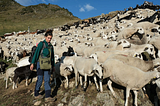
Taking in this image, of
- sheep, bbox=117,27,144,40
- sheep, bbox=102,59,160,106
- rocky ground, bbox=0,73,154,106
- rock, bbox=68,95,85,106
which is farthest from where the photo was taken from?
sheep, bbox=117,27,144,40

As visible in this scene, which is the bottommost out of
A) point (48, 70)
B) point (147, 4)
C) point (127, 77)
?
point (127, 77)

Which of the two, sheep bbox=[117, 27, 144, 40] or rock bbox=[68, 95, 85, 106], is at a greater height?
sheep bbox=[117, 27, 144, 40]

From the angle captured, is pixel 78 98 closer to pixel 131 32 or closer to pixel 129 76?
pixel 129 76

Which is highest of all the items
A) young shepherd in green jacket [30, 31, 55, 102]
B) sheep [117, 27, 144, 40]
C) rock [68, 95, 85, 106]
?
sheep [117, 27, 144, 40]

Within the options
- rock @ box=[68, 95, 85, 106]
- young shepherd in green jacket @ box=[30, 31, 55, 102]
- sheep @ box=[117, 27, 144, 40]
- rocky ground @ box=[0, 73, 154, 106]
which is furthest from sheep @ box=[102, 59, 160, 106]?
sheep @ box=[117, 27, 144, 40]

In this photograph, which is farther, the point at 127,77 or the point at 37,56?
the point at 37,56

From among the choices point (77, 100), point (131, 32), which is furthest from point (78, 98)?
point (131, 32)

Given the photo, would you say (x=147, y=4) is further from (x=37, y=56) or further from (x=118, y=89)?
(x=37, y=56)

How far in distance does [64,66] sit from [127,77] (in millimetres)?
3590

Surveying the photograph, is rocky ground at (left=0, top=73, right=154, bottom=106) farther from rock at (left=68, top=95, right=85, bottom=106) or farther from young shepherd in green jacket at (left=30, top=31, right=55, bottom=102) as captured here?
young shepherd in green jacket at (left=30, top=31, right=55, bottom=102)

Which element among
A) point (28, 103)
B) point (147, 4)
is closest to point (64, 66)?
point (28, 103)

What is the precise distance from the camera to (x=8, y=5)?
237 ft

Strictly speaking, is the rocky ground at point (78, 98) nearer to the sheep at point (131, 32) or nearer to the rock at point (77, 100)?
the rock at point (77, 100)

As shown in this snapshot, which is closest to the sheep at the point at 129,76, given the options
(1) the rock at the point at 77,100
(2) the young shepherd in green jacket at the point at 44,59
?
(1) the rock at the point at 77,100
